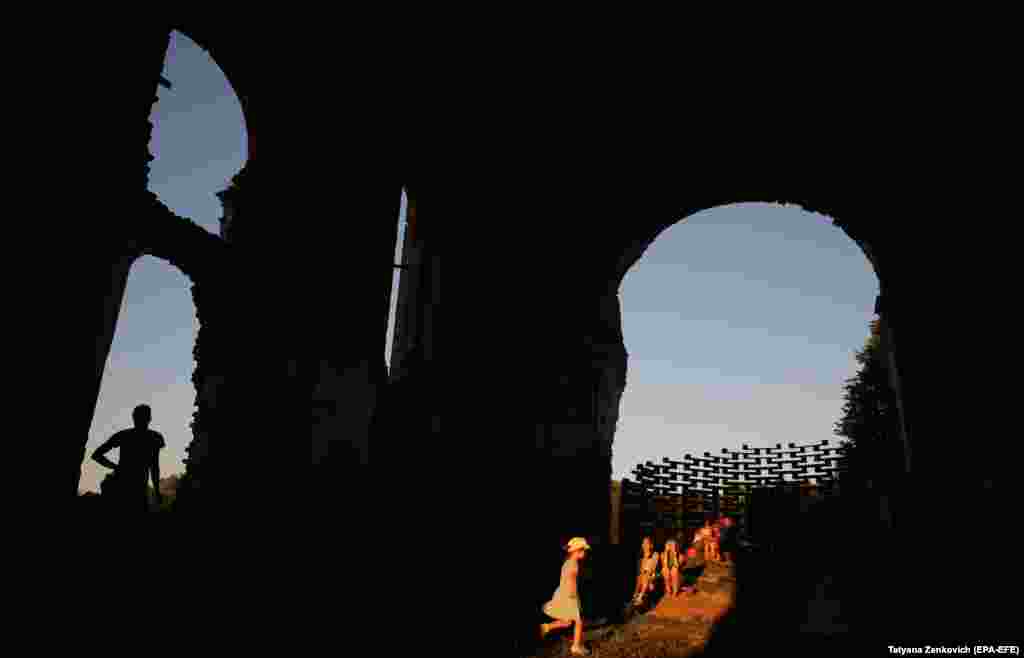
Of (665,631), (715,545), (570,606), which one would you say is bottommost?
(665,631)

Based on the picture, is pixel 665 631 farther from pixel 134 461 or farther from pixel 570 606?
pixel 134 461

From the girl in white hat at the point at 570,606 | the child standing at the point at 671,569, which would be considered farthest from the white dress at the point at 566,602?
the child standing at the point at 671,569

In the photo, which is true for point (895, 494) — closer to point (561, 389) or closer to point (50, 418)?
point (561, 389)

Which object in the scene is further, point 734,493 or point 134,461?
point 734,493

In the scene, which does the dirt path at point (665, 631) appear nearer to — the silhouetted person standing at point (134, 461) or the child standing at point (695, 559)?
the child standing at point (695, 559)

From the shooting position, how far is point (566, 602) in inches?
234

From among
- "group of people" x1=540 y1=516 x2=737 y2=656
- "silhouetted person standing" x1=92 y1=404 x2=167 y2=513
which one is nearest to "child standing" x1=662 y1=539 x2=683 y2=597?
"group of people" x1=540 y1=516 x2=737 y2=656

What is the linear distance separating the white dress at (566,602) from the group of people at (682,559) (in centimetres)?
224

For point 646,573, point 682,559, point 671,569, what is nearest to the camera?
point 646,573

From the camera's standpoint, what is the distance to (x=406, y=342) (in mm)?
9914

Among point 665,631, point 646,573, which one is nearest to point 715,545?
point 646,573

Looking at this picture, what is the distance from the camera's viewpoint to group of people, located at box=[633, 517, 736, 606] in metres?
8.16

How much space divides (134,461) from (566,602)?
414 cm

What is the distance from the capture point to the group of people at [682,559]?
8.16m
